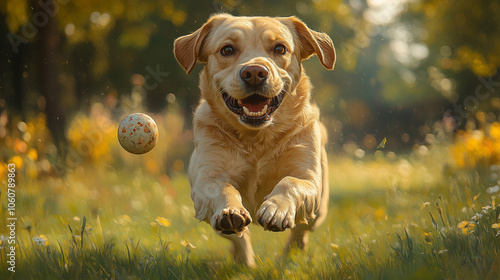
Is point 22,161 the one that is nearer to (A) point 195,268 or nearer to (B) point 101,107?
(B) point 101,107

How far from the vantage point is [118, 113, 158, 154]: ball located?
13.2 feet

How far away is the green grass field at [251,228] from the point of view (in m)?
3.14

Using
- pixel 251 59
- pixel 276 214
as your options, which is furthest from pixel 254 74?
pixel 276 214

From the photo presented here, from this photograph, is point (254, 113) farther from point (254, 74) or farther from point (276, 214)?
point (276, 214)

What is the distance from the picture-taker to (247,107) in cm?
359

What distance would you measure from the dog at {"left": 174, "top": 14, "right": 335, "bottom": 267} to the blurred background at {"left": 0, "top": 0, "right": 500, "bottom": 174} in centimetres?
77

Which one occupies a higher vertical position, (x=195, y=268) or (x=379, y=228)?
(x=195, y=268)

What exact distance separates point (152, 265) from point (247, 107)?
136cm

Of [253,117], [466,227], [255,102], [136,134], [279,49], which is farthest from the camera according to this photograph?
[136,134]

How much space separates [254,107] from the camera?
359 cm

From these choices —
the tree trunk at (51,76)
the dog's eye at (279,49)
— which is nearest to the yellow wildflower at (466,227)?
the dog's eye at (279,49)

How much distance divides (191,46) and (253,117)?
1.03 m

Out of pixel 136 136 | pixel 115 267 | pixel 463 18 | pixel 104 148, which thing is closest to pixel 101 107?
pixel 104 148

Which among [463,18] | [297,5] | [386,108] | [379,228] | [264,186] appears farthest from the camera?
[386,108]
